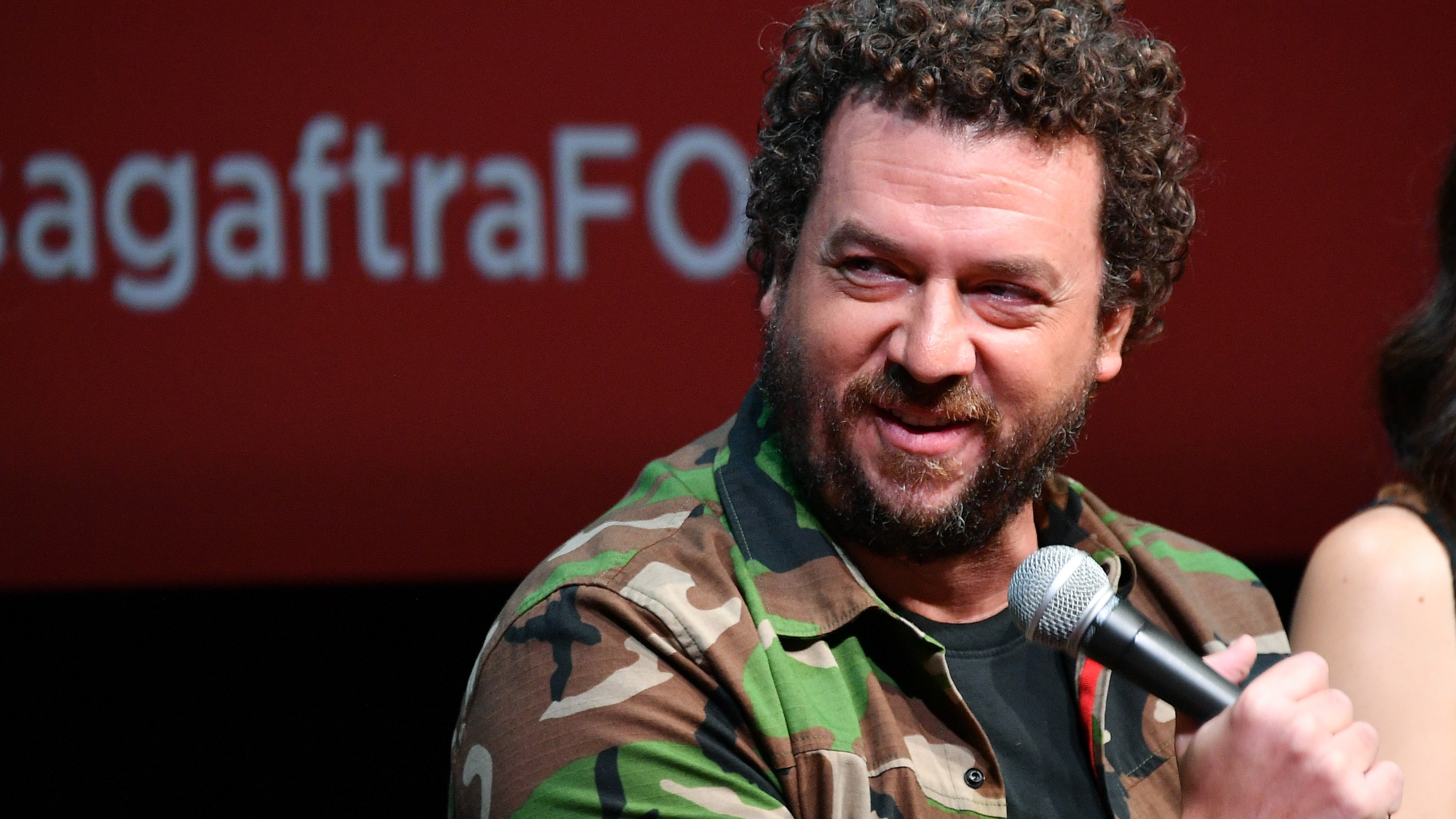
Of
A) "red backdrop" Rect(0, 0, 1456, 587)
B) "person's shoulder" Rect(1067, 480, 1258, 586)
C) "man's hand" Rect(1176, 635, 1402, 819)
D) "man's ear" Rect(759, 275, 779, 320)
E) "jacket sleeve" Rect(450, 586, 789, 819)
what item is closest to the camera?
"man's hand" Rect(1176, 635, 1402, 819)

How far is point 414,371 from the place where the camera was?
118 inches

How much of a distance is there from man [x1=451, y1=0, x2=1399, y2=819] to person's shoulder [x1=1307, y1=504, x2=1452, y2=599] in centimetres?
16

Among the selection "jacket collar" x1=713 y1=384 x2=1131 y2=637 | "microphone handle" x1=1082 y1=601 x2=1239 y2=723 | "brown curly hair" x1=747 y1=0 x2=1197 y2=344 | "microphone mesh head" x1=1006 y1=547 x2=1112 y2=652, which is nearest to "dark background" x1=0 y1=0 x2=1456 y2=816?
"brown curly hair" x1=747 y1=0 x2=1197 y2=344

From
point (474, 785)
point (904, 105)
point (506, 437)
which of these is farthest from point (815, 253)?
point (506, 437)

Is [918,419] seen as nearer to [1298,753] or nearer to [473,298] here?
[1298,753]

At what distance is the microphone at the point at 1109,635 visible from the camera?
129 cm

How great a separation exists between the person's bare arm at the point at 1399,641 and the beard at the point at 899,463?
55cm

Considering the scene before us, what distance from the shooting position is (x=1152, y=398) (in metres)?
3.20

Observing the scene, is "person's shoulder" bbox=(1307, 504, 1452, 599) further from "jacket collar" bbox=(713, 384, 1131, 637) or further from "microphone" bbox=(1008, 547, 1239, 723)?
"microphone" bbox=(1008, 547, 1239, 723)

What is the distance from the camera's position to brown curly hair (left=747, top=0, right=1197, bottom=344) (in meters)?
1.71

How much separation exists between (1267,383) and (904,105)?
5.92ft

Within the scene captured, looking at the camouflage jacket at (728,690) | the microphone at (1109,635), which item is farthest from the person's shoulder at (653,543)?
the microphone at (1109,635)

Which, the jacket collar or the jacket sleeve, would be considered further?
the jacket collar

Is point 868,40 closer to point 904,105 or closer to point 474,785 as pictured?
point 904,105
